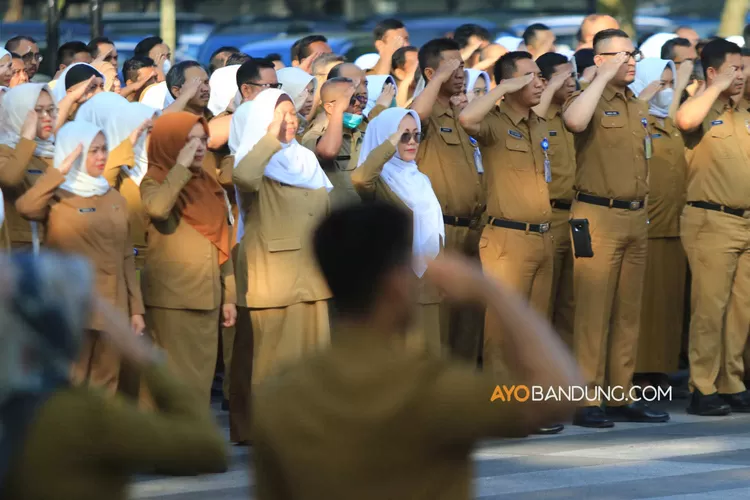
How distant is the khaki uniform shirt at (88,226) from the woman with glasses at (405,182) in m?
1.58

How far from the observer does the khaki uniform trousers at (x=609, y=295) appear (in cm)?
973

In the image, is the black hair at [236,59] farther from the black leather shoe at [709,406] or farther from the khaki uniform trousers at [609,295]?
the black leather shoe at [709,406]

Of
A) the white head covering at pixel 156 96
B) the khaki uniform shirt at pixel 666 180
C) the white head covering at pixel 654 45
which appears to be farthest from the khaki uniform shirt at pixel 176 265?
the white head covering at pixel 654 45

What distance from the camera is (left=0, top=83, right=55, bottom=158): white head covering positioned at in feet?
30.0

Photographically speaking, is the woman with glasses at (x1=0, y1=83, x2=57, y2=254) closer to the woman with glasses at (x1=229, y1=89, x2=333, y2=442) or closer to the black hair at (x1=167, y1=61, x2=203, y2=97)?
the woman with glasses at (x1=229, y1=89, x2=333, y2=442)

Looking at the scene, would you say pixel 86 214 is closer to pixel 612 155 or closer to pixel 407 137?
pixel 407 137

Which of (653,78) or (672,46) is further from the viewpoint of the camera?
(672,46)

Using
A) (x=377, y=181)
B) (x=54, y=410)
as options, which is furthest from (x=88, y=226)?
(x=54, y=410)

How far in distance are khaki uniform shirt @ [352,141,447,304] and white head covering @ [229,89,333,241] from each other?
473mm

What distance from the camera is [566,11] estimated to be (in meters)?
27.5

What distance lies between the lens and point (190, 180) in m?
8.72

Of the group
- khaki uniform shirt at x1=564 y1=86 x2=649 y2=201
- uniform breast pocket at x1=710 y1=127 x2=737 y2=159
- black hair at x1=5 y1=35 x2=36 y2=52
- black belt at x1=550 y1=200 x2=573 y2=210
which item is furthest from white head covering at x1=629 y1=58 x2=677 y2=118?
black hair at x1=5 y1=35 x2=36 y2=52

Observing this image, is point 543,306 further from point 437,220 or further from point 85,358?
point 85,358

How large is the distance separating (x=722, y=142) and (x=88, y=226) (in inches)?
173
